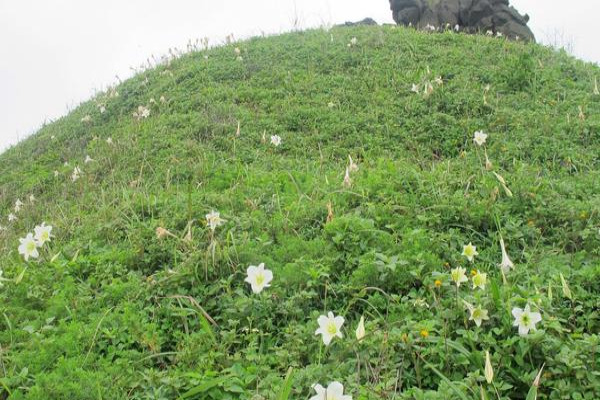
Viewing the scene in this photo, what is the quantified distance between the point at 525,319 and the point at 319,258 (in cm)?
159

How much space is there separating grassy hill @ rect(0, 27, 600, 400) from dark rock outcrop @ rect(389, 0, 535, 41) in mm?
10930

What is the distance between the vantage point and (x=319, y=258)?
398cm

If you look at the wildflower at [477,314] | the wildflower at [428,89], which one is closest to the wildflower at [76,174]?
the wildflower at [428,89]

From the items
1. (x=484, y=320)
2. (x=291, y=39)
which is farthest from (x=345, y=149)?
(x=291, y=39)

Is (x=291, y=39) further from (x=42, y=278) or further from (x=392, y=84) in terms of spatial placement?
(x=42, y=278)

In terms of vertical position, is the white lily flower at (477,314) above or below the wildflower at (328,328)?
below

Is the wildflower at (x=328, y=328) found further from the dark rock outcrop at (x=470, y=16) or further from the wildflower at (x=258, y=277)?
the dark rock outcrop at (x=470, y=16)

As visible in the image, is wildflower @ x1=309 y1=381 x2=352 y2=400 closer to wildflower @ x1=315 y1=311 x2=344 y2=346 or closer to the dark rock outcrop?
wildflower @ x1=315 y1=311 x2=344 y2=346

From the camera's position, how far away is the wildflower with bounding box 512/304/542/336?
→ 2.71m

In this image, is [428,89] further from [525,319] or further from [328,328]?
[328,328]

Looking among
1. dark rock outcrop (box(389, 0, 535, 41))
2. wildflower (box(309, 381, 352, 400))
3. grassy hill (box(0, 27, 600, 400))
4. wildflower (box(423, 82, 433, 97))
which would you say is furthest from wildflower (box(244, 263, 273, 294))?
dark rock outcrop (box(389, 0, 535, 41))

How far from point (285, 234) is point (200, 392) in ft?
6.13

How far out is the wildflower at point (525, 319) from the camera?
8.90 ft

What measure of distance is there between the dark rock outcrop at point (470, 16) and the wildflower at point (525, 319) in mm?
17326
